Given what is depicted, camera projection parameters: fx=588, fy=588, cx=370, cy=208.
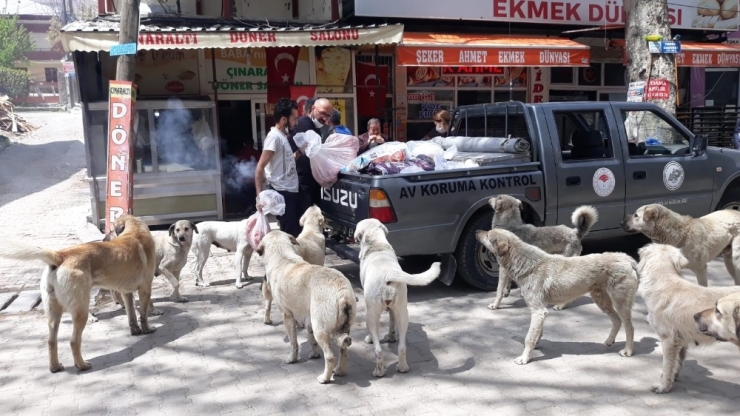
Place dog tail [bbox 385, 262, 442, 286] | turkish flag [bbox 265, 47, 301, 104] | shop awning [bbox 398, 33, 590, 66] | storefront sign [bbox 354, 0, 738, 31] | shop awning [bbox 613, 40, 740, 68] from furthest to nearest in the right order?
shop awning [bbox 613, 40, 740, 68] → storefront sign [bbox 354, 0, 738, 31] → turkish flag [bbox 265, 47, 301, 104] → shop awning [bbox 398, 33, 590, 66] → dog tail [bbox 385, 262, 442, 286]

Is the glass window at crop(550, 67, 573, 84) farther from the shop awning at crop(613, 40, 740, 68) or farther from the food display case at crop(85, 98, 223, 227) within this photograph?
the food display case at crop(85, 98, 223, 227)

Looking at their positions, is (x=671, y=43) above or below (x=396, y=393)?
above

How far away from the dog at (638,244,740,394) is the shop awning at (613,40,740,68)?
10334 mm

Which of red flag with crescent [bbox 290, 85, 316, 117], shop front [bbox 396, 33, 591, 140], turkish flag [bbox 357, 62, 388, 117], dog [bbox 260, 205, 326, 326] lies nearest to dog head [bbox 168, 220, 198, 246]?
dog [bbox 260, 205, 326, 326]

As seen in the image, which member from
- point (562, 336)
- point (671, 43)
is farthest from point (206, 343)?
point (671, 43)

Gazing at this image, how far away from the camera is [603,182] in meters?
6.61

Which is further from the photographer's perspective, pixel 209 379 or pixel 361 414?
pixel 209 379

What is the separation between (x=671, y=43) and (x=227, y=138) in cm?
787

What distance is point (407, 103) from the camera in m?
12.9

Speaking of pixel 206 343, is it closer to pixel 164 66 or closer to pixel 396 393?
pixel 396 393

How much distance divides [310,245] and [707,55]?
11673mm

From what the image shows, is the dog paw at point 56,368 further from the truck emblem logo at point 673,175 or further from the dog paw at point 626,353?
the truck emblem logo at point 673,175

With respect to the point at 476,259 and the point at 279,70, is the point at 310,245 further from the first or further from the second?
the point at 279,70

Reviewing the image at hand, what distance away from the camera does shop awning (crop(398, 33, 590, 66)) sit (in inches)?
419
